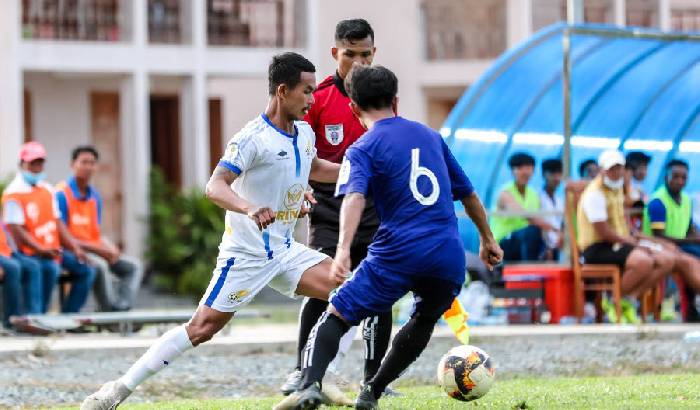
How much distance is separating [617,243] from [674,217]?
5.15 feet

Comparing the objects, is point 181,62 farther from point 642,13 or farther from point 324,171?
point 324,171

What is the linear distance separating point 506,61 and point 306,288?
11.5 meters

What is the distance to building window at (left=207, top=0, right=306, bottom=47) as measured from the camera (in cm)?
3816

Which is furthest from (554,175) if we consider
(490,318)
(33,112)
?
(33,112)

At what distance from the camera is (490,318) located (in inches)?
720

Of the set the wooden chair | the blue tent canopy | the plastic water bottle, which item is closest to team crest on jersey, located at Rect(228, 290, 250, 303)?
the plastic water bottle

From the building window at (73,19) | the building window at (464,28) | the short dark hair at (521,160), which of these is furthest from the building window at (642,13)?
the short dark hair at (521,160)

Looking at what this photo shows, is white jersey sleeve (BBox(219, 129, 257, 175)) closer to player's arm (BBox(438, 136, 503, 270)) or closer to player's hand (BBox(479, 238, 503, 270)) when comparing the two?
player's arm (BBox(438, 136, 503, 270))

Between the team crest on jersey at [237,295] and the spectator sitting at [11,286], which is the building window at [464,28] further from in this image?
the team crest on jersey at [237,295]

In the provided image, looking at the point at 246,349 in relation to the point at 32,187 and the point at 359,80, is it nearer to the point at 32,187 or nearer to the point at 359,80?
the point at 32,187

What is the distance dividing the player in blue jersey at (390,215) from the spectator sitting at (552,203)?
10455 millimetres

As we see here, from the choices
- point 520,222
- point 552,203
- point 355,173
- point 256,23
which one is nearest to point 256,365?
point 355,173

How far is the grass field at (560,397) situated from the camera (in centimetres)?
935

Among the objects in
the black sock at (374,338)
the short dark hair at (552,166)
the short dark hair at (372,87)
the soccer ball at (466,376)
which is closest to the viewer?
the short dark hair at (372,87)
